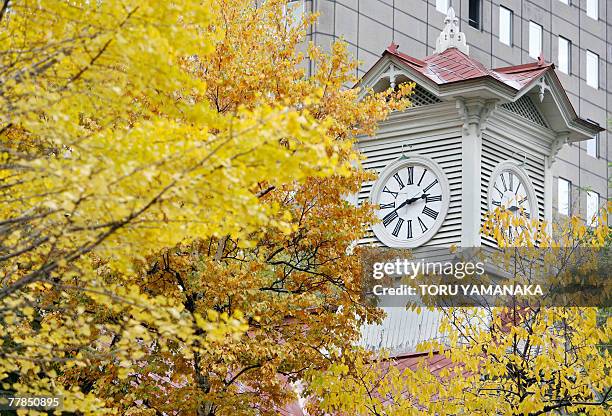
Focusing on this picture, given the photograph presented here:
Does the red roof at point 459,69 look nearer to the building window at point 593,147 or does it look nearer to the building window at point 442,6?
the building window at point 442,6

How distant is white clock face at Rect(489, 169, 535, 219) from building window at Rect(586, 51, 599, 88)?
102 feet

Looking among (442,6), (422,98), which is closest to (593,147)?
(442,6)

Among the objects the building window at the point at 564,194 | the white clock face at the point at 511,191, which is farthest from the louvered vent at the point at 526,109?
the building window at the point at 564,194

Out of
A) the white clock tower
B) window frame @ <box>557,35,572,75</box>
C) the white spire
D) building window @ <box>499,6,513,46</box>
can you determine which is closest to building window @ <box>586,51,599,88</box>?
window frame @ <box>557,35,572,75</box>

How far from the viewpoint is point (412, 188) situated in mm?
24844

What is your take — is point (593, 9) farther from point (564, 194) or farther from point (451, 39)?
point (451, 39)

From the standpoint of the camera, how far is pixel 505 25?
50031mm

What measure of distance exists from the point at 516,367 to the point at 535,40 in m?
36.4

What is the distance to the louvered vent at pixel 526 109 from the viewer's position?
25.8 m

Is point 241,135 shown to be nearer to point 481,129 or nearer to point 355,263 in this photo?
point 355,263

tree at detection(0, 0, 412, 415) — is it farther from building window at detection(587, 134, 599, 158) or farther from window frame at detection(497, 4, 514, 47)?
building window at detection(587, 134, 599, 158)

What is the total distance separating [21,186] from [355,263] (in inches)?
337

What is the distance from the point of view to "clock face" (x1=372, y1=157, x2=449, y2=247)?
24422mm

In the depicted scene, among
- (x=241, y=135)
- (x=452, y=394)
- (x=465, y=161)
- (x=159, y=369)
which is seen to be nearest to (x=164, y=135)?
(x=241, y=135)
